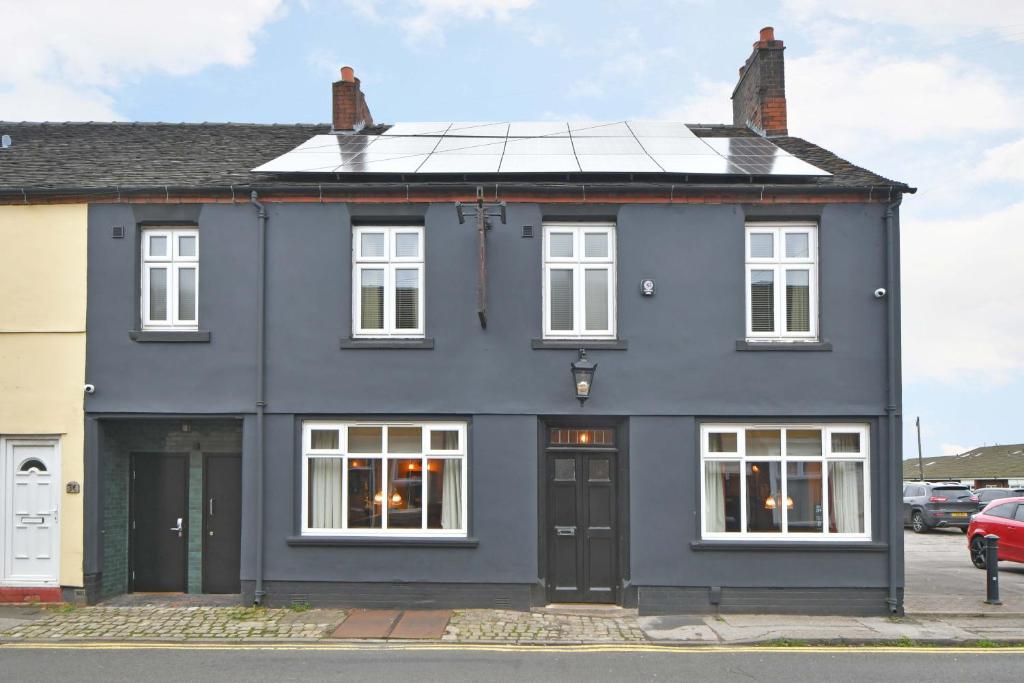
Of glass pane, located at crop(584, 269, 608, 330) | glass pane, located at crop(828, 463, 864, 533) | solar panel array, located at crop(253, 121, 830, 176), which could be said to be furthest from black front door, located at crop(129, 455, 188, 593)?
glass pane, located at crop(828, 463, 864, 533)

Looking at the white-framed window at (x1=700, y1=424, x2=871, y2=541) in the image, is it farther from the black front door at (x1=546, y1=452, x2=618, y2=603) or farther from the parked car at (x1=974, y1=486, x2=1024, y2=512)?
the parked car at (x1=974, y1=486, x2=1024, y2=512)

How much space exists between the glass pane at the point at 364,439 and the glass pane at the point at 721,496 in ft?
15.9

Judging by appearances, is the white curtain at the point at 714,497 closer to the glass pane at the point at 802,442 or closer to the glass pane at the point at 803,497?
the glass pane at the point at 803,497

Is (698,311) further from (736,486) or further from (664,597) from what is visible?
(664,597)

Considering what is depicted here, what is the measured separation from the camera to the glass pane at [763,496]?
1215cm

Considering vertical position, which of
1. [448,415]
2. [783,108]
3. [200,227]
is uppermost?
[783,108]

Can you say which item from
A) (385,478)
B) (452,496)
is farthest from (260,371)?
(452,496)

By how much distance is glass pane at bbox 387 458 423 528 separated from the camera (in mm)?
12266

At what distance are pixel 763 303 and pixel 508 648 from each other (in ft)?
20.1

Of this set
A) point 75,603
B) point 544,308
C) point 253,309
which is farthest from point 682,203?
point 75,603

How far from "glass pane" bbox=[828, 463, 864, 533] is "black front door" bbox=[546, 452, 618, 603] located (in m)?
3.16

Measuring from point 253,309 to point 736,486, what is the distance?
754 centimetres

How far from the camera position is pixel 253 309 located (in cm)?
1239

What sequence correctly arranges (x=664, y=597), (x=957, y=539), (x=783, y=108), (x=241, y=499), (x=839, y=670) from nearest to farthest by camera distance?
(x=839, y=670)
(x=664, y=597)
(x=241, y=499)
(x=783, y=108)
(x=957, y=539)
